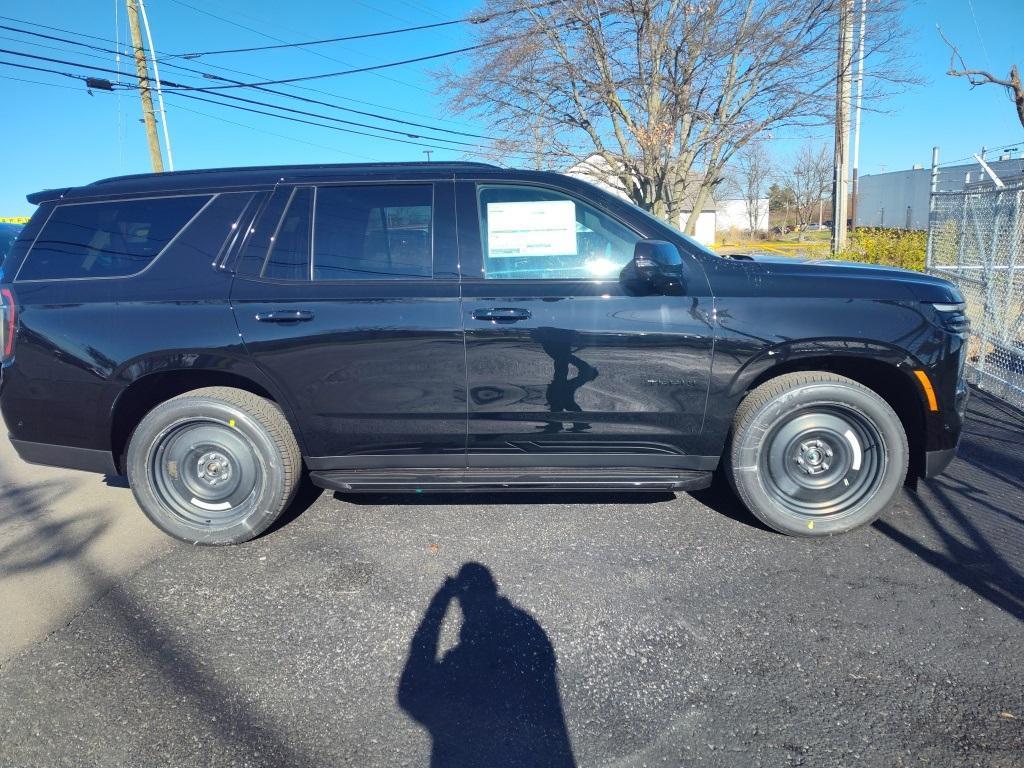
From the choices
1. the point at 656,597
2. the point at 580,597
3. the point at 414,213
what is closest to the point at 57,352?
the point at 414,213

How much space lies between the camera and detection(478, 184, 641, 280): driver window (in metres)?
3.37

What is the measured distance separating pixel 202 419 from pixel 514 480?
5.53ft

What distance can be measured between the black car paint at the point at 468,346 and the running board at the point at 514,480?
0.18ft

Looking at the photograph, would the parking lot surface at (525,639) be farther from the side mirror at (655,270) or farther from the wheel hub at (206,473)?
the side mirror at (655,270)

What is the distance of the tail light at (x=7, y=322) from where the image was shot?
3.41 m

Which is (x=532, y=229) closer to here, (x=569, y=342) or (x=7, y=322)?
(x=569, y=342)

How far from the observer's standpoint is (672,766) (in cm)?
201

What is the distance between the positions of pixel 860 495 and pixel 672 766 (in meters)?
2.08

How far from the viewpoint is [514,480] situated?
3434mm

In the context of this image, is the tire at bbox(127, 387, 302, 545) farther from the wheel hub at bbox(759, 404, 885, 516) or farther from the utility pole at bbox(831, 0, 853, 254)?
the utility pole at bbox(831, 0, 853, 254)

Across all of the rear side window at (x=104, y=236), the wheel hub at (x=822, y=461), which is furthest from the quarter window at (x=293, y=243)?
the wheel hub at (x=822, y=461)

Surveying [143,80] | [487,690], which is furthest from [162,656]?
[143,80]

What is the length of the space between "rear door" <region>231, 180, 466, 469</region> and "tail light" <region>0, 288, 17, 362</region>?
1198 millimetres

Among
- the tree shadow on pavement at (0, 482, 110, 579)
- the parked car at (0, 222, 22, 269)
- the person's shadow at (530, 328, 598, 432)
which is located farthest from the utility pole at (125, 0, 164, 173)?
the person's shadow at (530, 328, 598, 432)
